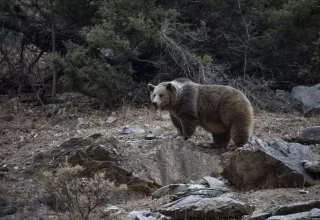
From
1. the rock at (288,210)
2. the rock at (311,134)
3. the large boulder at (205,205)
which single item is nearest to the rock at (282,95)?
the rock at (311,134)

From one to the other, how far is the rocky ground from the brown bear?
68 cm

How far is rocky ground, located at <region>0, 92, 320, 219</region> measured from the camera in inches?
318

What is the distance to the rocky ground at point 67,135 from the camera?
807 cm

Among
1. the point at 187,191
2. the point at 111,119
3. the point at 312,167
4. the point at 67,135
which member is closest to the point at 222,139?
the point at 312,167

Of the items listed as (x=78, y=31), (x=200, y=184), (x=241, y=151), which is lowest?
(x=200, y=184)

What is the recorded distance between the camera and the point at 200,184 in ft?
28.0

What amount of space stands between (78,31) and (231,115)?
23.9ft

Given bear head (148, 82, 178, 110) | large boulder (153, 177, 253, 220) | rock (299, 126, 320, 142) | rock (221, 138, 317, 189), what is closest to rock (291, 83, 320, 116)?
rock (299, 126, 320, 142)

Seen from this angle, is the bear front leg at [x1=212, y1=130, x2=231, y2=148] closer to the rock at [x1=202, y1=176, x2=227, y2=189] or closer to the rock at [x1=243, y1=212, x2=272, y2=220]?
the rock at [x1=202, y1=176, x2=227, y2=189]

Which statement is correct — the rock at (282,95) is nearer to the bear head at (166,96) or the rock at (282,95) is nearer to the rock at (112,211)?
the bear head at (166,96)

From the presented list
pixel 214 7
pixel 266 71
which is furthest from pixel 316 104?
pixel 214 7

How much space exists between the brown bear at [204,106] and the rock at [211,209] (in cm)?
309

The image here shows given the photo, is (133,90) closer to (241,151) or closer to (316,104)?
(316,104)

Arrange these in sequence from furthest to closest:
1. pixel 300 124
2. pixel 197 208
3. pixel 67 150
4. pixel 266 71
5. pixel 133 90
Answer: pixel 266 71
pixel 133 90
pixel 300 124
pixel 67 150
pixel 197 208
